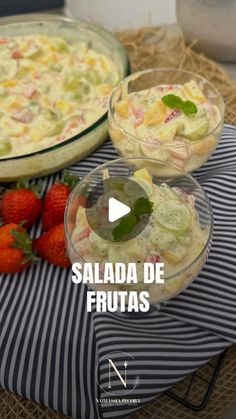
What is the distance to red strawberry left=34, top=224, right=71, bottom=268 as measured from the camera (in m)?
1.06

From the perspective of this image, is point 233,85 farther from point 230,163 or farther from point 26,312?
point 26,312

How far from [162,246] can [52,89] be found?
71 cm

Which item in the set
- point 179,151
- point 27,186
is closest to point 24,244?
point 27,186

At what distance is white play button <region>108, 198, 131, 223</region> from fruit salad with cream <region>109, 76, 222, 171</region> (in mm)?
226

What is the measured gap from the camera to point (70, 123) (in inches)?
52.7

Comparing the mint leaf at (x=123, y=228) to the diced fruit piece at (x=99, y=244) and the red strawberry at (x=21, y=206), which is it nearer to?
the diced fruit piece at (x=99, y=244)

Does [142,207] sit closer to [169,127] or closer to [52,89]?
[169,127]

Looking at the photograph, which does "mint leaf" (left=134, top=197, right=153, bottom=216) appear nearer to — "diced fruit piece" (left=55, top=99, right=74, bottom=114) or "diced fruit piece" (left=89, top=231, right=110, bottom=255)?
"diced fruit piece" (left=89, top=231, right=110, bottom=255)

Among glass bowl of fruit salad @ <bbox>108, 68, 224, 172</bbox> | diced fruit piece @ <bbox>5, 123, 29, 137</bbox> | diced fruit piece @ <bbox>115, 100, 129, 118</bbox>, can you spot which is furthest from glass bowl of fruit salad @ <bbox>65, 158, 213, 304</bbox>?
diced fruit piece @ <bbox>5, 123, 29, 137</bbox>

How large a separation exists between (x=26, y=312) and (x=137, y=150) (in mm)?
400

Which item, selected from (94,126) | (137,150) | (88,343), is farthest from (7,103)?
(88,343)

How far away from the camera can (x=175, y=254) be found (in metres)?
0.90

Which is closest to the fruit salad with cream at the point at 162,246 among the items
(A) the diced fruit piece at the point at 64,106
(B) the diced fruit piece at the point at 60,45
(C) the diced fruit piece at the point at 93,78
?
(A) the diced fruit piece at the point at 64,106

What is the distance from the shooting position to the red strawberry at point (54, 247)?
106 centimetres
